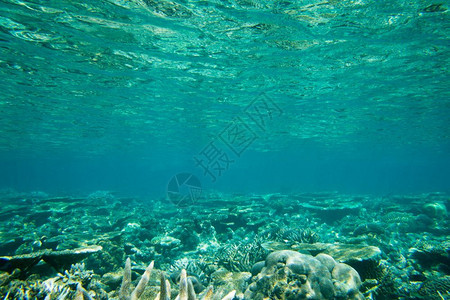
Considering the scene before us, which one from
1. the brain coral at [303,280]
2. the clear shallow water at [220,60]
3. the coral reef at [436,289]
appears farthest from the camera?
the clear shallow water at [220,60]

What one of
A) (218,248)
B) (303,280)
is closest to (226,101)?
(218,248)

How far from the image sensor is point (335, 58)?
547 inches

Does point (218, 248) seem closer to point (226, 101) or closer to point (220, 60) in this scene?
point (220, 60)

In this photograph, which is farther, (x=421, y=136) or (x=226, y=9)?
(x=421, y=136)

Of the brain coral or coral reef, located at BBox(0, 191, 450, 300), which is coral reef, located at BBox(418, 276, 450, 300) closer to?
coral reef, located at BBox(0, 191, 450, 300)

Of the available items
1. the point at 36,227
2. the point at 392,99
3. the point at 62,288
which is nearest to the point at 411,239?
the point at 392,99

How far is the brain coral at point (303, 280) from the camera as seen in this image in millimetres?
4592

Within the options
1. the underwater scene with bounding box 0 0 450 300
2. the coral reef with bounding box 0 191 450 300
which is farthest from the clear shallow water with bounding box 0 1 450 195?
the coral reef with bounding box 0 191 450 300

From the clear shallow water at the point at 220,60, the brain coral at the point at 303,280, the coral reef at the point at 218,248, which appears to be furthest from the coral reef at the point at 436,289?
the clear shallow water at the point at 220,60

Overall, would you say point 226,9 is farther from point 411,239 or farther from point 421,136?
point 421,136

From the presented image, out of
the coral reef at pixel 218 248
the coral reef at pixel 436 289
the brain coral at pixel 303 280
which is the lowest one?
the coral reef at pixel 218 248

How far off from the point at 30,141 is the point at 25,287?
46843mm

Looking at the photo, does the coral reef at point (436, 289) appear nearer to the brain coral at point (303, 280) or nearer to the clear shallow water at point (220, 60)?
the brain coral at point (303, 280)

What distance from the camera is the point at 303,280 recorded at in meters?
4.78
